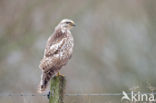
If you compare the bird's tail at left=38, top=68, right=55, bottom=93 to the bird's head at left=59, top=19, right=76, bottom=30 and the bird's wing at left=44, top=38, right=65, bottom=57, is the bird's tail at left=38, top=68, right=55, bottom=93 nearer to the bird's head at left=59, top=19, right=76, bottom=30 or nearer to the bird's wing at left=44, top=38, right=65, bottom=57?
the bird's wing at left=44, top=38, right=65, bottom=57

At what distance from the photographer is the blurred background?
46.0 ft

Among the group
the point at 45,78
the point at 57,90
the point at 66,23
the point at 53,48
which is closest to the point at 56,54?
the point at 53,48

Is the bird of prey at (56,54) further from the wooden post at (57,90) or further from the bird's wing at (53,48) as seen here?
the wooden post at (57,90)

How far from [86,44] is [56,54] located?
262 inches

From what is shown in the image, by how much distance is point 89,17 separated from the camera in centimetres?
1574

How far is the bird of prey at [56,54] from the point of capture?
768 centimetres

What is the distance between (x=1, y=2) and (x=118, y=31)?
9.48 ft

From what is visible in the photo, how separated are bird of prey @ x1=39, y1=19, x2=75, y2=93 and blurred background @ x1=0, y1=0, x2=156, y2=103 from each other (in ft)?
16.6

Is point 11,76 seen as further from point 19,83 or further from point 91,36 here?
point 91,36

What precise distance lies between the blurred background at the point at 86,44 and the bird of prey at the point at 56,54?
5.06m

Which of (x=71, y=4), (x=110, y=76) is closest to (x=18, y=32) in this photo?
(x=71, y=4)

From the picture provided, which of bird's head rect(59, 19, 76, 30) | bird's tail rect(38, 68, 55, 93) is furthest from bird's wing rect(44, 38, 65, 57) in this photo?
bird's head rect(59, 19, 76, 30)

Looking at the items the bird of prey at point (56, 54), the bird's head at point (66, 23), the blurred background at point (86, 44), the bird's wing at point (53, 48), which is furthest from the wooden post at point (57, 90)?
the blurred background at point (86, 44)

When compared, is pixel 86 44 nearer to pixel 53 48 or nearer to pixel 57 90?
pixel 53 48
